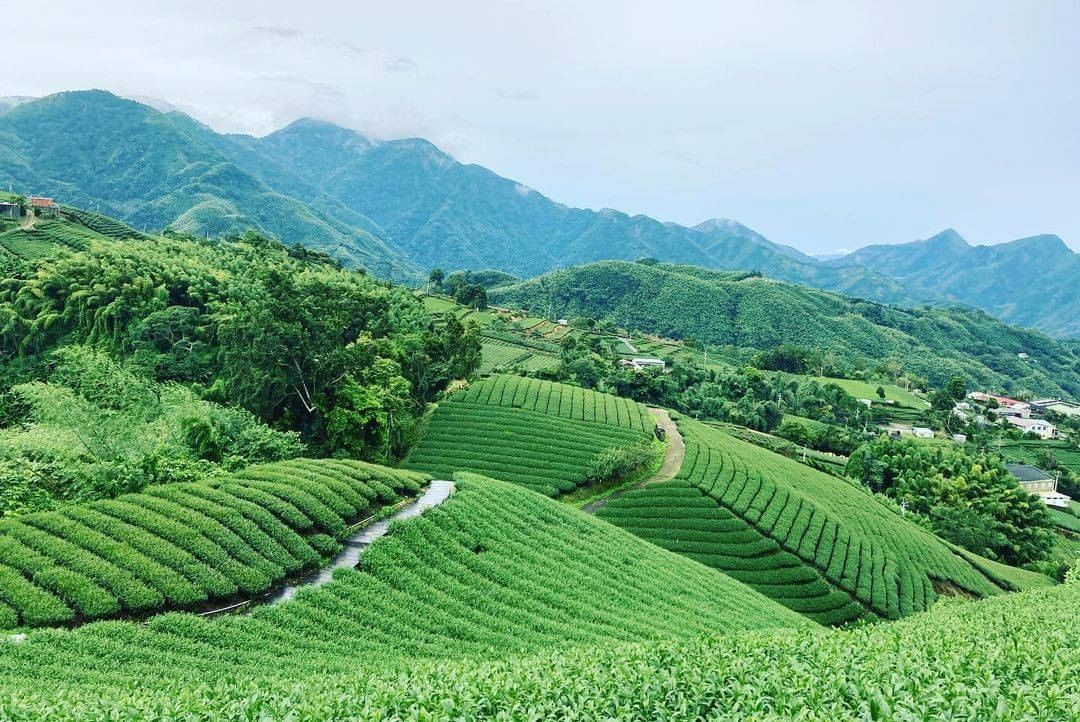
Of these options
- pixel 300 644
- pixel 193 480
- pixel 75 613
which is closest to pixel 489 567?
pixel 300 644

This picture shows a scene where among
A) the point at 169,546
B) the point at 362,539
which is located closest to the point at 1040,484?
the point at 362,539

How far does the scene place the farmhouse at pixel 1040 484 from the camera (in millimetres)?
62469

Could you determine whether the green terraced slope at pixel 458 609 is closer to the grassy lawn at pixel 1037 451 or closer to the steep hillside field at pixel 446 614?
the steep hillside field at pixel 446 614

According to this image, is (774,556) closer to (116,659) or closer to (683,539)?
(683,539)

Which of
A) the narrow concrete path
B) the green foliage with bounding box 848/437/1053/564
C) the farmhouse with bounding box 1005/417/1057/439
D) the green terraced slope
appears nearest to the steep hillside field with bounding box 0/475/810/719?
the green terraced slope

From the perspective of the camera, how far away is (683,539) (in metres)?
30.2

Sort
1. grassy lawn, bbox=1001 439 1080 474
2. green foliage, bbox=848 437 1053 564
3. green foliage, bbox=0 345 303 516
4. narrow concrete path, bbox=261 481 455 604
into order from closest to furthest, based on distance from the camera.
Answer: narrow concrete path, bbox=261 481 455 604 < green foliage, bbox=0 345 303 516 < green foliage, bbox=848 437 1053 564 < grassy lawn, bbox=1001 439 1080 474

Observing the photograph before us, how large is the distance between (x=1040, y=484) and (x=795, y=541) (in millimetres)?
50936

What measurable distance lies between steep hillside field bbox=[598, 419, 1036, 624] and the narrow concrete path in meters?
13.4

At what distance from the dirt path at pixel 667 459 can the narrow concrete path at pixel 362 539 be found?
11.7 m

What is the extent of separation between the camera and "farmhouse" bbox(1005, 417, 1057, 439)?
9144 cm

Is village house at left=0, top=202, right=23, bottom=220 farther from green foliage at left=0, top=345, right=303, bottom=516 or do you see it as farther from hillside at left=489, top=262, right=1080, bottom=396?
hillside at left=489, top=262, right=1080, bottom=396

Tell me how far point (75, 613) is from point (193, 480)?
5.24m

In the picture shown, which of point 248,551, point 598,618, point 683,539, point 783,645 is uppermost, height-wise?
point 783,645
